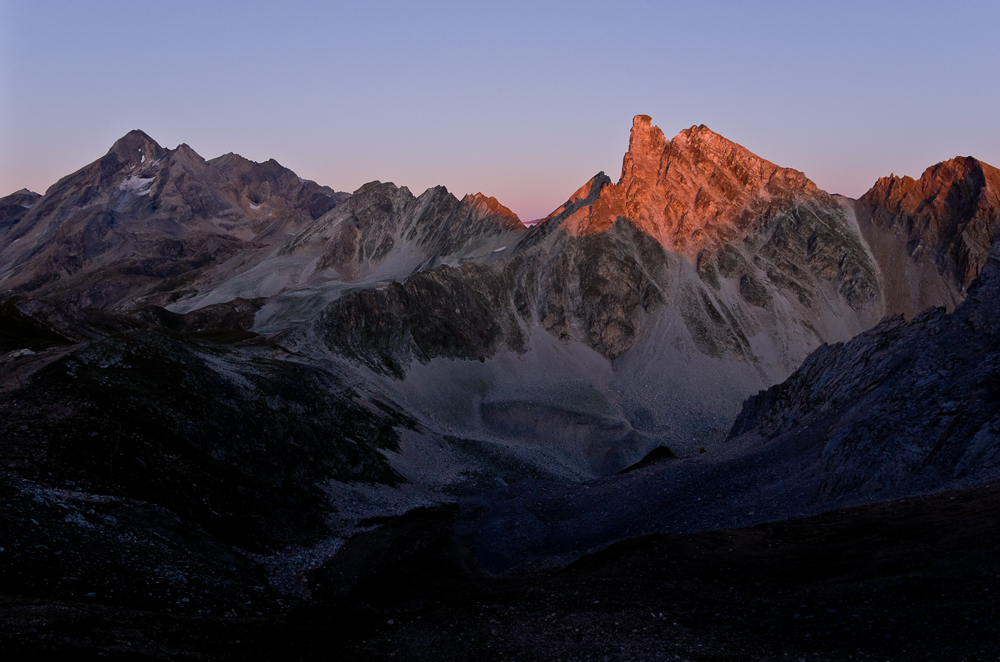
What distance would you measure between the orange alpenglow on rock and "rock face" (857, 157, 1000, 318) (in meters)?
14.9

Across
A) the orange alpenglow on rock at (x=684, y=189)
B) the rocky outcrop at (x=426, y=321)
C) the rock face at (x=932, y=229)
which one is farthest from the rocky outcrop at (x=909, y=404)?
the rock face at (x=932, y=229)

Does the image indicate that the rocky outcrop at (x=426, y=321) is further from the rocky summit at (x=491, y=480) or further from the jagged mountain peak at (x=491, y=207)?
the jagged mountain peak at (x=491, y=207)

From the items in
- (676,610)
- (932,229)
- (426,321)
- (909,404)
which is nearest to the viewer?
(676,610)

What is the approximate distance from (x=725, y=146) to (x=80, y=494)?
162058 millimetres

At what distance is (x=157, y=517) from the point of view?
38844 mm

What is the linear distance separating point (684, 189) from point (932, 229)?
4916 centimetres

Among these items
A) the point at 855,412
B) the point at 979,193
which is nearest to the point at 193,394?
the point at 855,412

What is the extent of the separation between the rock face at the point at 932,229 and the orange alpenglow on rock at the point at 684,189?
14913 mm

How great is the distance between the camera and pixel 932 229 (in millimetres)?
155500

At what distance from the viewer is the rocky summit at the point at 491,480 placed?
26.2 m

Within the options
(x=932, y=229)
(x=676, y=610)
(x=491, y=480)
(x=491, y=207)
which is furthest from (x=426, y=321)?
(x=932, y=229)

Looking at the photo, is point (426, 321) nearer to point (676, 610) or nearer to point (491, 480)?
point (491, 480)

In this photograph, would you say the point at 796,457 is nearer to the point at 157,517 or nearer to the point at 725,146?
the point at 157,517

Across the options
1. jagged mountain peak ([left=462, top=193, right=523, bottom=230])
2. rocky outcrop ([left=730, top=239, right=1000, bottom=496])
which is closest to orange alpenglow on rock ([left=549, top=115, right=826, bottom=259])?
jagged mountain peak ([left=462, top=193, right=523, bottom=230])
